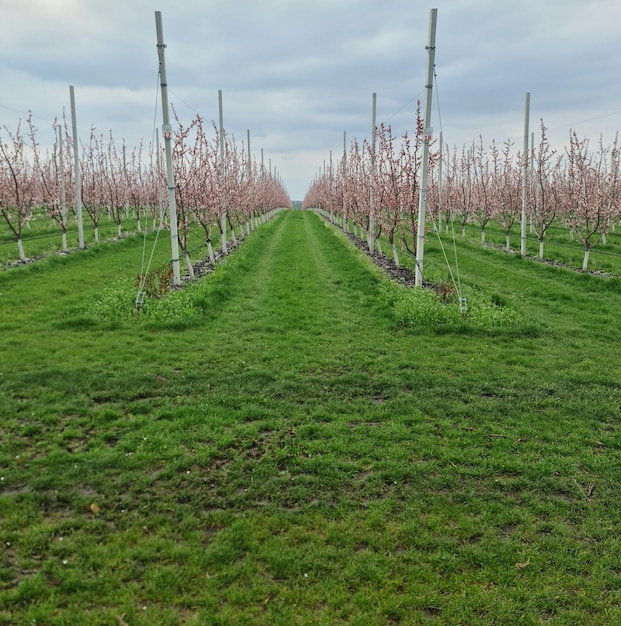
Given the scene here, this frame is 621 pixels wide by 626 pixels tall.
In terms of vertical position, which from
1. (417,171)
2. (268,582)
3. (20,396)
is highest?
(417,171)

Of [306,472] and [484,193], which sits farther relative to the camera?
[484,193]

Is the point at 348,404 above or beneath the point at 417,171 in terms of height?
beneath

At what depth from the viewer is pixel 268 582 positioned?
119 inches

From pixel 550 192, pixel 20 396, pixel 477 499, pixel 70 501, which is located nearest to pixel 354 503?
pixel 477 499

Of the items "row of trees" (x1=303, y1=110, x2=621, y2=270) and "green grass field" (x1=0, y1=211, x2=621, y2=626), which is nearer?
"green grass field" (x1=0, y1=211, x2=621, y2=626)

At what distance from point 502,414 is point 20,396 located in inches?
225

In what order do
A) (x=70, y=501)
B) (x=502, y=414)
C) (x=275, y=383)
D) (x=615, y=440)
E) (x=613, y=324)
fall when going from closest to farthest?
1. (x=70, y=501)
2. (x=615, y=440)
3. (x=502, y=414)
4. (x=275, y=383)
5. (x=613, y=324)

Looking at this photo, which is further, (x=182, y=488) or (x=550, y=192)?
(x=550, y=192)

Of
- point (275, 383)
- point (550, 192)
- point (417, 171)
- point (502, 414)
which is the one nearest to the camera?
point (502, 414)

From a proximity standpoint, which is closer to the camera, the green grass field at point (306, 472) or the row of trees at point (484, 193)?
the green grass field at point (306, 472)

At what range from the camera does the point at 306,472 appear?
14.2 ft

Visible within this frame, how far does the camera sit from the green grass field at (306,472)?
295cm

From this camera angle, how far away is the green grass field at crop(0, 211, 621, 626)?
2945 mm

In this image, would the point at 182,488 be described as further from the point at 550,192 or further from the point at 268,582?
the point at 550,192
